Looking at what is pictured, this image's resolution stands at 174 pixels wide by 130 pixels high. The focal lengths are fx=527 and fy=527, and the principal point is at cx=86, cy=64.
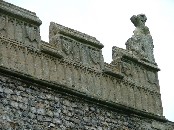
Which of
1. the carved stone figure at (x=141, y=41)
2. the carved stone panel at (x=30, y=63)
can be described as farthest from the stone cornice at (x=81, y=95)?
the carved stone figure at (x=141, y=41)

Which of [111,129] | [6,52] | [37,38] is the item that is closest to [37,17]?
[37,38]

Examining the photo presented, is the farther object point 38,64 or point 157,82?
point 157,82

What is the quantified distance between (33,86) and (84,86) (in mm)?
915

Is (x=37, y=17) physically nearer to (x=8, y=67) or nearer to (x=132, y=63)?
(x=8, y=67)

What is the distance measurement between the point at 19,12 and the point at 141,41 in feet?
8.28

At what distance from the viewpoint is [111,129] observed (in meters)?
7.54

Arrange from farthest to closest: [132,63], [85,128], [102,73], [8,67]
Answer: [132,63] < [102,73] < [85,128] < [8,67]

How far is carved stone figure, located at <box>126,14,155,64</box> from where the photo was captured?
881 centimetres

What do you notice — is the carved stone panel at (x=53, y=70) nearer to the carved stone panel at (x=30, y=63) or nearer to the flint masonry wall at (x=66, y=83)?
the flint masonry wall at (x=66, y=83)

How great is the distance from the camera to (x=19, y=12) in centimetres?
724

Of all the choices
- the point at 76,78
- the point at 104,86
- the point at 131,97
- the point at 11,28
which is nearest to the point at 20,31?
the point at 11,28

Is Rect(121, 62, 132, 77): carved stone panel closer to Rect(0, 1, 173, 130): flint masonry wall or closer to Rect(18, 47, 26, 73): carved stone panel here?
Rect(0, 1, 173, 130): flint masonry wall

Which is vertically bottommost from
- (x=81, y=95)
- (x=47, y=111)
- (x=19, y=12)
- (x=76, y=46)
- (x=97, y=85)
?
(x=47, y=111)

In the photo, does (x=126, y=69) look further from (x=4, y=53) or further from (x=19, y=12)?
(x=4, y=53)
